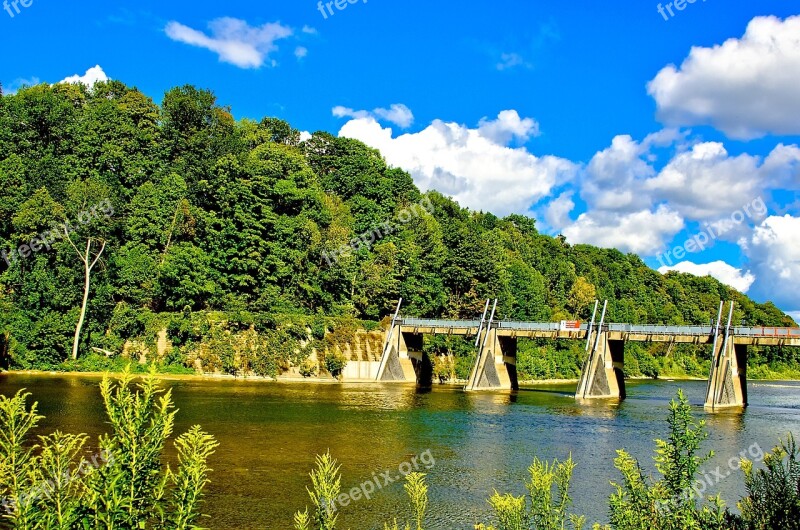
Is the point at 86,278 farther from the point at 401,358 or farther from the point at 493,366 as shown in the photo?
the point at 493,366

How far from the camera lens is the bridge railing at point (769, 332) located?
7075cm

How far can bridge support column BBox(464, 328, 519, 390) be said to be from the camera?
86562 millimetres

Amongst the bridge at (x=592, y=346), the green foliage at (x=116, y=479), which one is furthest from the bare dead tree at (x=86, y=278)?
the green foliage at (x=116, y=479)

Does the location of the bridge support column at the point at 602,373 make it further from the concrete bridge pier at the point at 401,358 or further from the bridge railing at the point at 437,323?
the concrete bridge pier at the point at 401,358

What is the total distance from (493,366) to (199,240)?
41367 millimetres

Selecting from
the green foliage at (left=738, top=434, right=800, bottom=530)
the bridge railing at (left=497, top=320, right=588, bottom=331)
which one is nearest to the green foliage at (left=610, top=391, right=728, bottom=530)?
the green foliage at (left=738, top=434, right=800, bottom=530)

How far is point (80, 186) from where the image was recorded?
82.2 m

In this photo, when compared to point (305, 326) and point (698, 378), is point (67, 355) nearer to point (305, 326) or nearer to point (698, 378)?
A: point (305, 326)

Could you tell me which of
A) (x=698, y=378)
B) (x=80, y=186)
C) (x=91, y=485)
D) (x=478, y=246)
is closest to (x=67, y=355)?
(x=80, y=186)

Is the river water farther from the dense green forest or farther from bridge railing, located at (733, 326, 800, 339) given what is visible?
the dense green forest

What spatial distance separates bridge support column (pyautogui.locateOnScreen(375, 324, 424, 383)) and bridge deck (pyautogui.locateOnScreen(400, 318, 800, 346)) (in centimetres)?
171

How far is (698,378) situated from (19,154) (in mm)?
127057

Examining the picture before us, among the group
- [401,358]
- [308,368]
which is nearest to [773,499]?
[308,368]

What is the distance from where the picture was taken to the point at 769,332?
7188 centimetres
